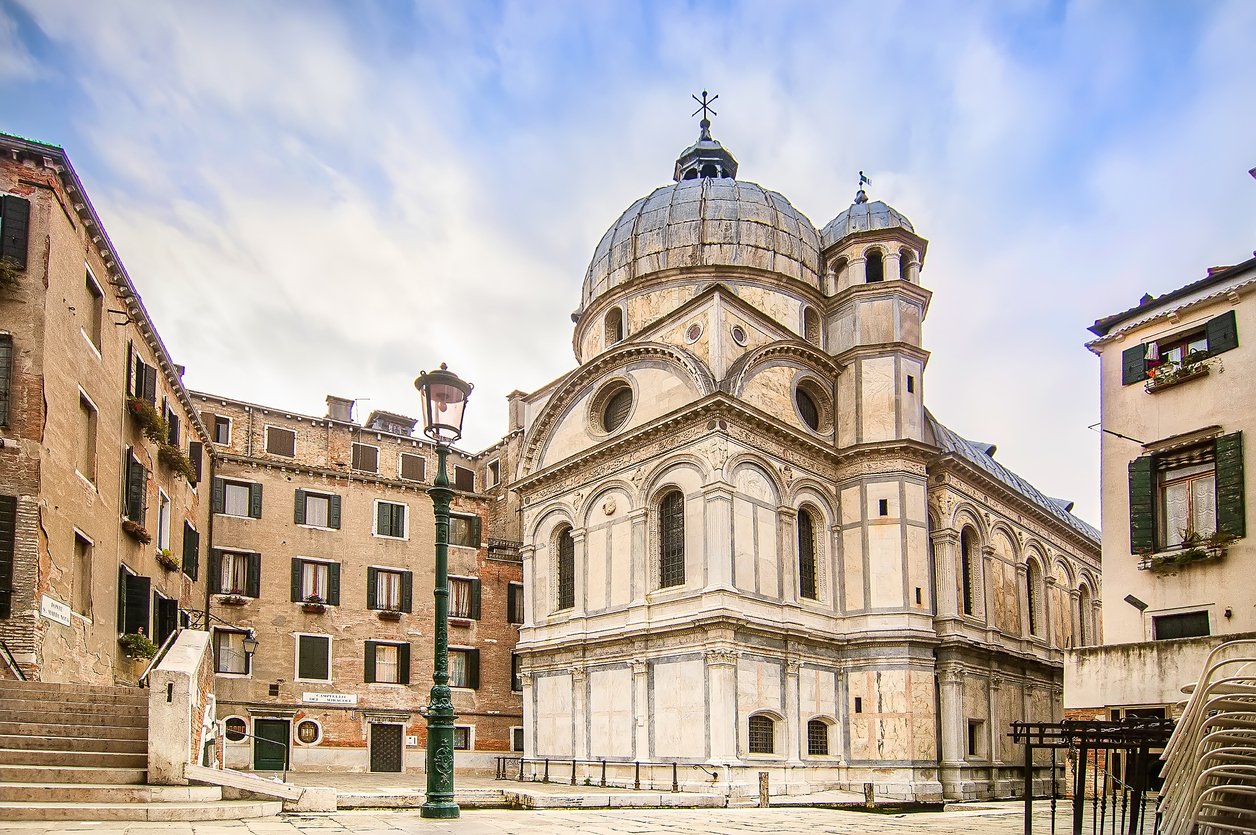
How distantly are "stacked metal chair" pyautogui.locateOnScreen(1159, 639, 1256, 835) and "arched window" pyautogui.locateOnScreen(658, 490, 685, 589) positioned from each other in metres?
20.2

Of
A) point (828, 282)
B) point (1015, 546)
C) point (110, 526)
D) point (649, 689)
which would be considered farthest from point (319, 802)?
point (1015, 546)

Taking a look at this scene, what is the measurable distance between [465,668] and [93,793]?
2506cm

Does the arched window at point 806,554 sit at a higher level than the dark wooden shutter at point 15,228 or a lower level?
lower

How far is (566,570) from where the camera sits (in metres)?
34.1

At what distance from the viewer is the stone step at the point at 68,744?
41.5 feet

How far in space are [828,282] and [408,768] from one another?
20769 millimetres

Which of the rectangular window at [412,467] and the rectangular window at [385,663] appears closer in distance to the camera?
the rectangular window at [385,663]

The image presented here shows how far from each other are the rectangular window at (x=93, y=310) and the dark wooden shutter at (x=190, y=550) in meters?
9.14

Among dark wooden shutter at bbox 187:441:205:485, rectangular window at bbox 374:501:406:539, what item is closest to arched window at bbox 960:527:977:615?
rectangular window at bbox 374:501:406:539

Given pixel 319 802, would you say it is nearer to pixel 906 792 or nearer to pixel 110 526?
pixel 110 526

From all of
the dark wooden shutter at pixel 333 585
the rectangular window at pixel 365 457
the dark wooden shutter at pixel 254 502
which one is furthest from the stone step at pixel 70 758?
the rectangular window at pixel 365 457

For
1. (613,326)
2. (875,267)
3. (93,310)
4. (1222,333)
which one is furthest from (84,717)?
(875,267)

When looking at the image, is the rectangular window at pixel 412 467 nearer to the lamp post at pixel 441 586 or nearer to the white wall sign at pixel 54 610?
the white wall sign at pixel 54 610

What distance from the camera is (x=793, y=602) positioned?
30.1 meters
